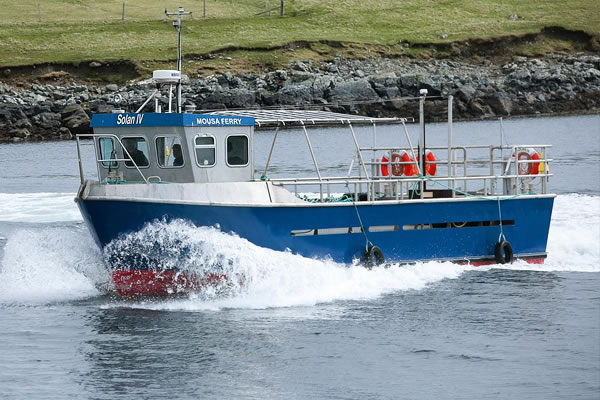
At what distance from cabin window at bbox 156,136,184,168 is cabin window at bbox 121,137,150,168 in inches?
10.1

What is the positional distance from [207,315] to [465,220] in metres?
6.78

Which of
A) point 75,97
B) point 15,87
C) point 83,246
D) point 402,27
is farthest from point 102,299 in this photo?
point 402,27

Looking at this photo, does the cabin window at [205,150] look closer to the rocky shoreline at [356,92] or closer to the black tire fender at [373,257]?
the black tire fender at [373,257]

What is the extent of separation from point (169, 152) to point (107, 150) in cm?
140

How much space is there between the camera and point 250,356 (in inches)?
669

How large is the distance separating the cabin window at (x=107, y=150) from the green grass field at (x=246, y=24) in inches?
2670

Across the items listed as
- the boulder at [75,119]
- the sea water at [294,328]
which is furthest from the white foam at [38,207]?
the boulder at [75,119]

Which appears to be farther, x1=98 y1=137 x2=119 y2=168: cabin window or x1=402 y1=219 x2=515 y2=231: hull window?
x1=402 y1=219 x2=515 y2=231: hull window

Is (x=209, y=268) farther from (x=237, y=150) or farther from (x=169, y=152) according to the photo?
(x=237, y=150)

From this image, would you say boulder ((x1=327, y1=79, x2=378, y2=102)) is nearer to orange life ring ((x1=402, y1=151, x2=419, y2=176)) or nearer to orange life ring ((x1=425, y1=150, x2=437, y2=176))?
orange life ring ((x1=425, y1=150, x2=437, y2=176))

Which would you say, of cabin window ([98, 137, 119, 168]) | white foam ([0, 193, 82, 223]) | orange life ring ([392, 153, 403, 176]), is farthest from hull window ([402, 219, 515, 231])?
white foam ([0, 193, 82, 223])

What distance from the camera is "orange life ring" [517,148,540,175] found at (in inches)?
968

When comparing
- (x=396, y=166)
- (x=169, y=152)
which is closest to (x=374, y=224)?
(x=396, y=166)

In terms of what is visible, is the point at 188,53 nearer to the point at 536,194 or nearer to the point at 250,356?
the point at 536,194
